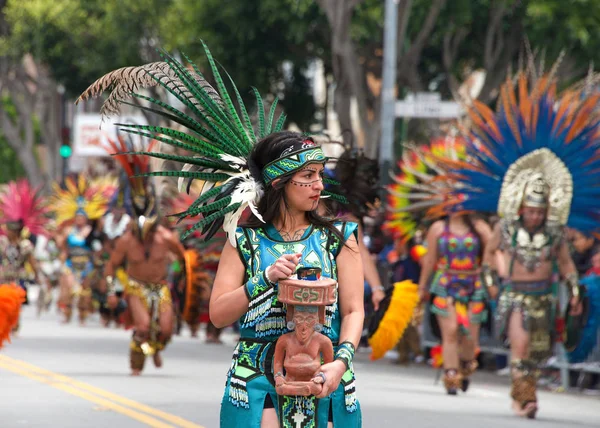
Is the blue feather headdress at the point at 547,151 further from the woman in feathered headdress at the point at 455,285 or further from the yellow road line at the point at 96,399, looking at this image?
the yellow road line at the point at 96,399

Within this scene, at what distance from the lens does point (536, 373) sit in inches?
491

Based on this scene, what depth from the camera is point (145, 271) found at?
1583 cm

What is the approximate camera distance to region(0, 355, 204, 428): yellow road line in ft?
38.4

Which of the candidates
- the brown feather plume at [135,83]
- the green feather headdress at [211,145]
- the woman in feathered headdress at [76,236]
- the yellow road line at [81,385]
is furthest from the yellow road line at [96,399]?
the woman in feathered headdress at [76,236]

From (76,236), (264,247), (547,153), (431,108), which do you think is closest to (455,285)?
(547,153)

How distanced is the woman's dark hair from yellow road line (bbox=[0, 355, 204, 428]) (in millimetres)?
5340

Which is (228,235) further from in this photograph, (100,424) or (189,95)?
(100,424)

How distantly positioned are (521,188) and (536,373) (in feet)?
5.30

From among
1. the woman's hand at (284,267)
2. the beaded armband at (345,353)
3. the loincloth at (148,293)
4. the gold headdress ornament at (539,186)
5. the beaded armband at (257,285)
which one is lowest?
the loincloth at (148,293)

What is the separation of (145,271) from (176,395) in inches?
97.4

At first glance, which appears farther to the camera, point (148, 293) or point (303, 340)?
point (148, 293)

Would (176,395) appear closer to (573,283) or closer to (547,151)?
(573,283)

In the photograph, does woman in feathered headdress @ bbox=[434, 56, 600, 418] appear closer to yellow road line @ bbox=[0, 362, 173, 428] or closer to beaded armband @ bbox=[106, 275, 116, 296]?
yellow road line @ bbox=[0, 362, 173, 428]

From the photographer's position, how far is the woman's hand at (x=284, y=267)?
5648mm
